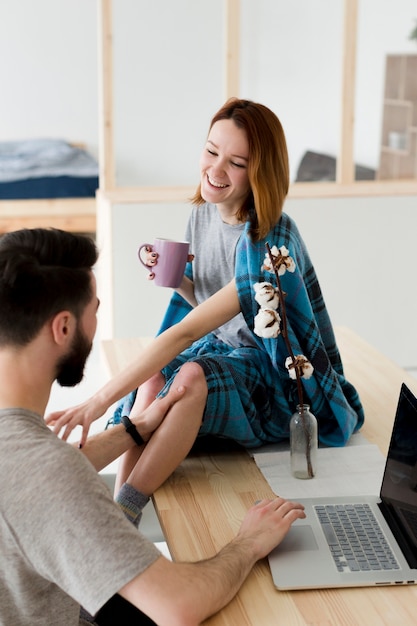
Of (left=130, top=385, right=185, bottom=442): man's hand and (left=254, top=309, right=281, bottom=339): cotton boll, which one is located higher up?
(left=254, top=309, right=281, bottom=339): cotton boll

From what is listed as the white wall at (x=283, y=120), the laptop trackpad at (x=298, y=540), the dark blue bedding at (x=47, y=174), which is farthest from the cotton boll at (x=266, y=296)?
the dark blue bedding at (x=47, y=174)

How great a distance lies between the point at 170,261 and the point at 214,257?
0.12 m

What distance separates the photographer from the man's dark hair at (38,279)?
1.27 meters

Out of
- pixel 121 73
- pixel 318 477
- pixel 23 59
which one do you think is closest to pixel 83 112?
pixel 23 59

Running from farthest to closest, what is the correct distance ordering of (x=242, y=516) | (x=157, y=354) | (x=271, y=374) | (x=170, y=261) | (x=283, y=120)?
(x=283, y=120), (x=170, y=261), (x=271, y=374), (x=157, y=354), (x=242, y=516)

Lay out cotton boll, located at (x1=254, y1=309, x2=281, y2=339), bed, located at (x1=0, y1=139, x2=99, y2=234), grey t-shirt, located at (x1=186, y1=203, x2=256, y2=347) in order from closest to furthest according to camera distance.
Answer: cotton boll, located at (x1=254, y1=309, x2=281, y2=339), grey t-shirt, located at (x1=186, y1=203, x2=256, y2=347), bed, located at (x1=0, y1=139, x2=99, y2=234)

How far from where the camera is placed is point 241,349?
211 cm

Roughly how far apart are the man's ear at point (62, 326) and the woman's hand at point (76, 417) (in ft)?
1.51

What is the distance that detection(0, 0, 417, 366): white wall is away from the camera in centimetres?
360

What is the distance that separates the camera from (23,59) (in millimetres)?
6938

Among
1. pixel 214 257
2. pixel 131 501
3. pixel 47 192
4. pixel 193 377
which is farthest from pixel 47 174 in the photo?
pixel 131 501

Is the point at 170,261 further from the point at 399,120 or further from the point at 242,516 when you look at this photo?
the point at 399,120

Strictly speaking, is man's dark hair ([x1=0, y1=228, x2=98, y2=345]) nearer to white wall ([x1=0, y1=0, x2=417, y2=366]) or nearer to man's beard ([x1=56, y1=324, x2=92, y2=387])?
man's beard ([x1=56, y1=324, x2=92, y2=387])

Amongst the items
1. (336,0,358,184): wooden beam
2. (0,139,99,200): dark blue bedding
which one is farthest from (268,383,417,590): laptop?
(0,139,99,200): dark blue bedding
